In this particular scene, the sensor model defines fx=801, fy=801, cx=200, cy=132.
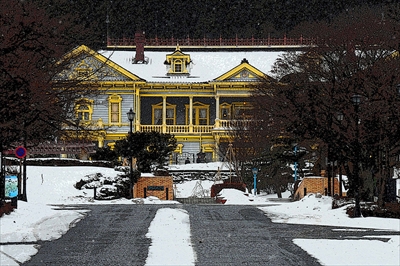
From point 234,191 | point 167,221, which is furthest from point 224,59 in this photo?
point 167,221

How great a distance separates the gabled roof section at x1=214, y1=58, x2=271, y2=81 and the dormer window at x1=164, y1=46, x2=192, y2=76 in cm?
383

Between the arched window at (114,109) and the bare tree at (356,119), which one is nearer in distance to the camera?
the bare tree at (356,119)

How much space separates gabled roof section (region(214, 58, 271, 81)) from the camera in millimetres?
60438

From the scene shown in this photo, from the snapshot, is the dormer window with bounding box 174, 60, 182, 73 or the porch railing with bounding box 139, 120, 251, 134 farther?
the dormer window with bounding box 174, 60, 182, 73

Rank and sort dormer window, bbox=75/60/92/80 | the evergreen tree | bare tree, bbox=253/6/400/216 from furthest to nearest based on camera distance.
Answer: the evergreen tree, dormer window, bbox=75/60/92/80, bare tree, bbox=253/6/400/216

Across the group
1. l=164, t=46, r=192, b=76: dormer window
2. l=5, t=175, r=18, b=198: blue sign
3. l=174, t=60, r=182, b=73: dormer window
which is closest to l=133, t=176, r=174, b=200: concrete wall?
l=5, t=175, r=18, b=198: blue sign

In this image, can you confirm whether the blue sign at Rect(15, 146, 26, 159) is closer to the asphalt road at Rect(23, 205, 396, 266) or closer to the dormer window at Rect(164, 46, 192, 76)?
the asphalt road at Rect(23, 205, 396, 266)

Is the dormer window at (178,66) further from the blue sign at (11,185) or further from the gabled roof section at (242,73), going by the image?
the blue sign at (11,185)

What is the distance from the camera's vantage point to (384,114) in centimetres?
2488

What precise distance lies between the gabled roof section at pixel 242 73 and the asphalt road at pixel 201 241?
38040 millimetres

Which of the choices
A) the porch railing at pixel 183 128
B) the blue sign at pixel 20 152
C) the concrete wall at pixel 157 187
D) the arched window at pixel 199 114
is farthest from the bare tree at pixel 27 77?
the arched window at pixel 199 114

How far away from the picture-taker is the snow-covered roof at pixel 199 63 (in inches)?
2515

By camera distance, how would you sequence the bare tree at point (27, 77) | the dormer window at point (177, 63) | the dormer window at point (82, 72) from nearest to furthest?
the bare tree at point (27, 77)
the dormer window at point (82, 72)
the dormer window at point (177, 63)

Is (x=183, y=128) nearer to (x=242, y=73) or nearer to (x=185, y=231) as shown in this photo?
(x=242, y=73)
